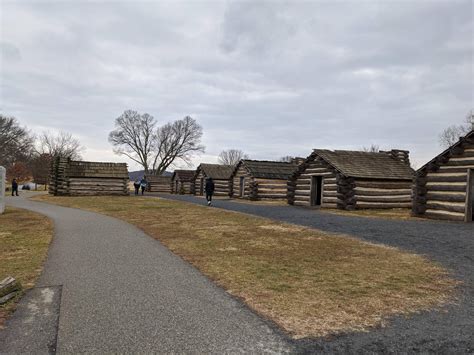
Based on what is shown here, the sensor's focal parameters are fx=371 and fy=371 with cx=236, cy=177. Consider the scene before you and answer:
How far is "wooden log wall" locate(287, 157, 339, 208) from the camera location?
75.7ft

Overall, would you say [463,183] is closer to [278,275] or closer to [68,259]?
[278,275]

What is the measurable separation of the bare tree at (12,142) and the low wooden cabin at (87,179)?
20.9 metres

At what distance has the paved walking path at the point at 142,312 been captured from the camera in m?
3.79

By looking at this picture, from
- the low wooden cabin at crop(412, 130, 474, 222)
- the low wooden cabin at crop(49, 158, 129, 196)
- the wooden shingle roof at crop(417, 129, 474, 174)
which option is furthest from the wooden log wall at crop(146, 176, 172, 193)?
the wooden shingle roof at crop(417, 129, 474, 174)

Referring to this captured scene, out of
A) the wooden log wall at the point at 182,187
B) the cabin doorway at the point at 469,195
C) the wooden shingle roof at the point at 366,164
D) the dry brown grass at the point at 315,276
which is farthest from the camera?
the wooden log wall at the point at 182,187

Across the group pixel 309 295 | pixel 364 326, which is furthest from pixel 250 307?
pixel 364 326

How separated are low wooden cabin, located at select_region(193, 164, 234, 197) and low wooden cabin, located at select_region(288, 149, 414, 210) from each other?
16.3 meters

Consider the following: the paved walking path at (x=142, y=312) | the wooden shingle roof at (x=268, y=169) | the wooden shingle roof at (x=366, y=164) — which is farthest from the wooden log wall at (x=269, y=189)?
the paved walking path at (x=142, y=312)

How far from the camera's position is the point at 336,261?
25.7 ft

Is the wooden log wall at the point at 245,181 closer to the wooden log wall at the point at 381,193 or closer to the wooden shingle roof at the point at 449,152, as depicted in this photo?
the wooden log wall at the point at 381,193

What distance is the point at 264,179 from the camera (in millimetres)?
31938

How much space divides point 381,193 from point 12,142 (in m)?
53.9

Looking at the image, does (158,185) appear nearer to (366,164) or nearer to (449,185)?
(366,164)

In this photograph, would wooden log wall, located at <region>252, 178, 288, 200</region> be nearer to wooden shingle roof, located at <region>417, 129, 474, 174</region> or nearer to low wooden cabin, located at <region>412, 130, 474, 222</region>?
low wooden cabin, located at <region>412, 130, 474, 222</region>
